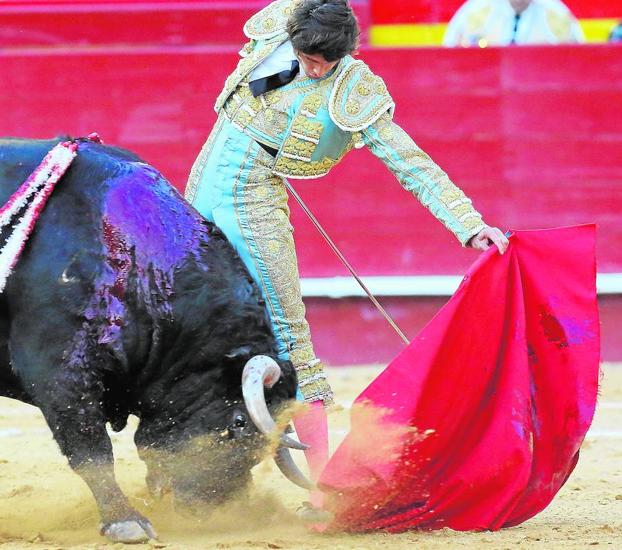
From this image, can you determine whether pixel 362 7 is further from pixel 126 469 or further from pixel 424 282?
pixel 126 469

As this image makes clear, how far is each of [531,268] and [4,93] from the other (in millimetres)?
3347

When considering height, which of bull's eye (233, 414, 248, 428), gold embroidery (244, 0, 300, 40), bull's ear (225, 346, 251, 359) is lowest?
bull's eye (233, 414, 248, 428)

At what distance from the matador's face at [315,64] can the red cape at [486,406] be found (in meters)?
0.63

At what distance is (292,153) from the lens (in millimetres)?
3436

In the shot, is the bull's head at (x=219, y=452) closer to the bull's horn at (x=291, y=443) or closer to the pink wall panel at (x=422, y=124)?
the bull's horn at (x=291, y=443)

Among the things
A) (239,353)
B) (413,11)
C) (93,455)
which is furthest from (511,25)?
(93,455)

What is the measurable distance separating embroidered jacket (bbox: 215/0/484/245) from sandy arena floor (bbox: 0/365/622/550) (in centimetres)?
77

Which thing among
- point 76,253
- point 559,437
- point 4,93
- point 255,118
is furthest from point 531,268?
point 4,93

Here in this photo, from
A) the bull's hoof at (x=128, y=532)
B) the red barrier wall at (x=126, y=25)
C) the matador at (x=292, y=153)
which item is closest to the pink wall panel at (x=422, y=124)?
the red barrier wall at (x=126, y=25)

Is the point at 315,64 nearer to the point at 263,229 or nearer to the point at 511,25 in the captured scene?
the point at 263,229

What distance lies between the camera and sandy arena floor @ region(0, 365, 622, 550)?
3.21 meters

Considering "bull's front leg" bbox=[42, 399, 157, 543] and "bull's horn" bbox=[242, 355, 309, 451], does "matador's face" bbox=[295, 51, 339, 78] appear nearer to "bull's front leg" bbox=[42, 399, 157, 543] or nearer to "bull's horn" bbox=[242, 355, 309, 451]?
"bull's horn" bbox=[242, 355, 309, 451]

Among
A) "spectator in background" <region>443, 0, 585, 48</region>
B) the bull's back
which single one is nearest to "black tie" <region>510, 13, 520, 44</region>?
"spectator in background" <region>443, 0, 585, 48</region>

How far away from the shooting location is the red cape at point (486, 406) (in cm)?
327
